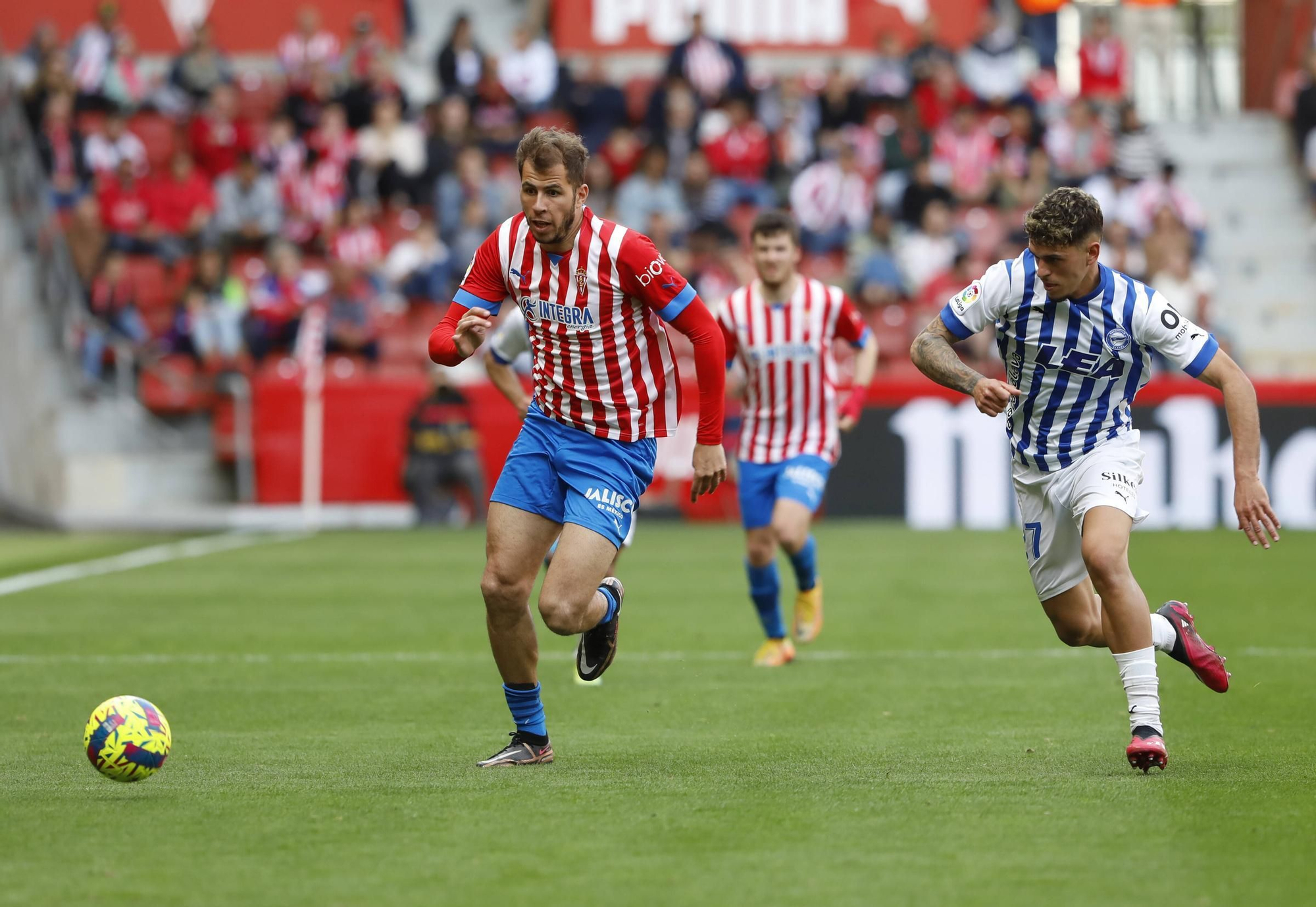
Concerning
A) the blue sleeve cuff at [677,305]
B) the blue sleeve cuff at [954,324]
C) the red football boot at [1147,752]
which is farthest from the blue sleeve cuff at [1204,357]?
the blue sleeve cuff at [677,305]

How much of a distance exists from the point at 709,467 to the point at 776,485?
3599mm

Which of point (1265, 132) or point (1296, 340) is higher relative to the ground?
point (1265, 132)

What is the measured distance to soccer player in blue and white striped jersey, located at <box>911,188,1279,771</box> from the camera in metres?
6.42

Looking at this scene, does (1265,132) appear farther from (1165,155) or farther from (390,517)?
(390,517)

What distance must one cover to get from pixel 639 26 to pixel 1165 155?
7819 mm

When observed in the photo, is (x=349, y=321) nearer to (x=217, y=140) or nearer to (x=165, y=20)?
(x=217, y=140)

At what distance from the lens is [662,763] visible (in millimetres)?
6738

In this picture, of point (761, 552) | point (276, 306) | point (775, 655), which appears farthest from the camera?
point (276, 306)

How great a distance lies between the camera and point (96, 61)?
2411 centimetres

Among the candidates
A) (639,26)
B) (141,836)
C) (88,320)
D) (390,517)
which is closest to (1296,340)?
(639,26)

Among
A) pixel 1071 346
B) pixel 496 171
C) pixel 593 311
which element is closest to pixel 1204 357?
pixel 1071 346

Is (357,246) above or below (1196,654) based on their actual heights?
above

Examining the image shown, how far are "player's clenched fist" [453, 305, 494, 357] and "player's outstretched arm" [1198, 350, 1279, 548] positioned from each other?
2614 millimetres

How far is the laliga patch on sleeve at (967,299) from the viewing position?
676 centimetres
